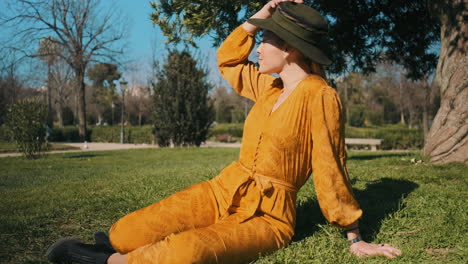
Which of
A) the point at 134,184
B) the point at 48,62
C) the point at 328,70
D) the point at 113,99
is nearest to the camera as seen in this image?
the point at 134,184

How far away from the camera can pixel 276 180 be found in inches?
84.8

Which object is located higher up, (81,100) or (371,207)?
(81,100)

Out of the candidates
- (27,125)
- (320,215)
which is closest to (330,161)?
(320,215)

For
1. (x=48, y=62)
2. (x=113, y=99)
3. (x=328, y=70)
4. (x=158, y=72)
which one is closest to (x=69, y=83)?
(x=113, y=99)

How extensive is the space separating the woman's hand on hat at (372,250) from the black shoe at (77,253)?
1468 millimetres

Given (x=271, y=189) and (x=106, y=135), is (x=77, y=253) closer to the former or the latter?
(x=271, y=189)

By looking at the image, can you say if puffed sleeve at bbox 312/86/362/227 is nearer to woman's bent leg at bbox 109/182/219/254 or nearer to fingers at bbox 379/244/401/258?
fingers at bbox 379/244/401/258

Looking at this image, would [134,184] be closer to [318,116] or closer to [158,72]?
[318,116]

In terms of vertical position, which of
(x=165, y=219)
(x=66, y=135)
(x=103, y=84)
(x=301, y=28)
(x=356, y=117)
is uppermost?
(x=103, y=84)

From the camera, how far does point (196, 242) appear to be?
181 centimetres

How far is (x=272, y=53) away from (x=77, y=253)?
1.63m

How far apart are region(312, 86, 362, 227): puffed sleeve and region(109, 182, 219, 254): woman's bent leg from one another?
0.66 meters

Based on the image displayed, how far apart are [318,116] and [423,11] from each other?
715cm

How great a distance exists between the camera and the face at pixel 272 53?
7.49 ft
